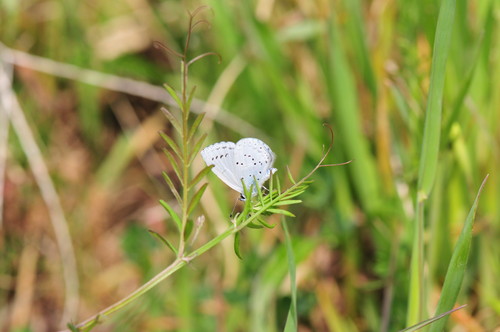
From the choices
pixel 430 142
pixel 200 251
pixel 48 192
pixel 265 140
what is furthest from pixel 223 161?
pixel 48 192

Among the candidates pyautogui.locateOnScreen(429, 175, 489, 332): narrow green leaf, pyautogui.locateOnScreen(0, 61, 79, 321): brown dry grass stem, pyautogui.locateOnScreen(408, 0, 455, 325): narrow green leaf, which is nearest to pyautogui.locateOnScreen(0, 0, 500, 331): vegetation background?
pyautogui.locateOnScreen(0, 61, 79, 321): brown dry grass stem

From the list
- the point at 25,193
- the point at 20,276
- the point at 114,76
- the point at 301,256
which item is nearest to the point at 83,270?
the point at 20,276

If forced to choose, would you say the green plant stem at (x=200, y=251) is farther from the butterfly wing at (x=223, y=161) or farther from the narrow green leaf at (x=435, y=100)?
the narrow green leaf at (x=435, y=100)

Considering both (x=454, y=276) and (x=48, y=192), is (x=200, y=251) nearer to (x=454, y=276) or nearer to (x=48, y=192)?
(x=454, y=276)

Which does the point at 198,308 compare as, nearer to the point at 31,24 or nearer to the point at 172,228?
the point at 172,228

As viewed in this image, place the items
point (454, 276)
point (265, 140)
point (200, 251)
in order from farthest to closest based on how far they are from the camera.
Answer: point (265, 140), point (454, 276), point (200, 251)

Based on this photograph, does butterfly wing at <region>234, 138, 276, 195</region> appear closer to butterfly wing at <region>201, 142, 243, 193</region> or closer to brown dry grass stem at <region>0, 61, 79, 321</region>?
butterfly wing at <region>201, 142, 243, 193</region>
